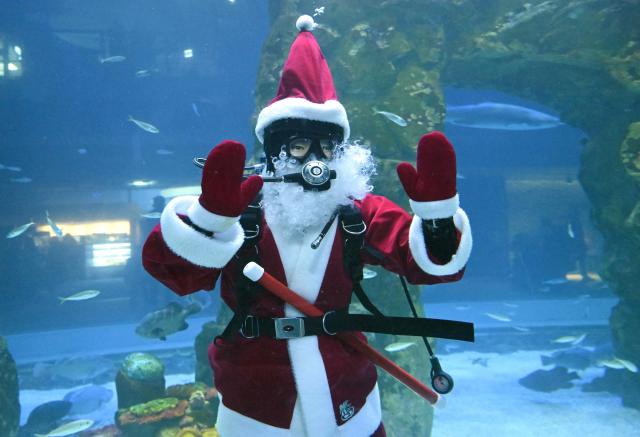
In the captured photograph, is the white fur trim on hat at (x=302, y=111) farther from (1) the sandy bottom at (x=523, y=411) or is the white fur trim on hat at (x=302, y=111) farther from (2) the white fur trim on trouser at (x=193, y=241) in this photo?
(1) the sandy bottom at (x=523, y=411)

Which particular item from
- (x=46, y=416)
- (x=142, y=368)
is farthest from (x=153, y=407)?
(x=46, y=416)

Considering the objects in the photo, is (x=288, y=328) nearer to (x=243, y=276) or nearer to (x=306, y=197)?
(x=243, y=276)

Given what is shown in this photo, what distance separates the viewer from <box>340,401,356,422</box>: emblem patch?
207 cm

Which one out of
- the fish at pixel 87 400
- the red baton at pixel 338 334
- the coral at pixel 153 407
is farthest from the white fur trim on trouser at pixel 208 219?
the fish at pixel 87 400

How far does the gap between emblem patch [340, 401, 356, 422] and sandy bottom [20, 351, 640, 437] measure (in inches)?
182

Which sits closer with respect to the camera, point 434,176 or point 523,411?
point 434,176

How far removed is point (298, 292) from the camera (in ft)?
7.13

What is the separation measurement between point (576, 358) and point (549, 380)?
2.24 m

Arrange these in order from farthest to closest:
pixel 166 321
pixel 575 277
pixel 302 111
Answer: pixel 575 277 → pixel 166 321 → pixel 302 111

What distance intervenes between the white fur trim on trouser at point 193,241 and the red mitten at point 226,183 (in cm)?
13

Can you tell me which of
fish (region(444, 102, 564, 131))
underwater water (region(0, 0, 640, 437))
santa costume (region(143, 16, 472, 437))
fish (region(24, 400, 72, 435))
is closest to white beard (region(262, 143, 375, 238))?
santa costume (region(143, 16, 472, 437))

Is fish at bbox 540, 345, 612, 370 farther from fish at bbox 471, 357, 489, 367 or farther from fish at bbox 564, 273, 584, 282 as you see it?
fish at bbox 564, 273, 584, 282

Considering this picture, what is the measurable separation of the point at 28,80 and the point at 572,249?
1027 inches

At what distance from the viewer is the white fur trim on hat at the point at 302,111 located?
7.84 ft
